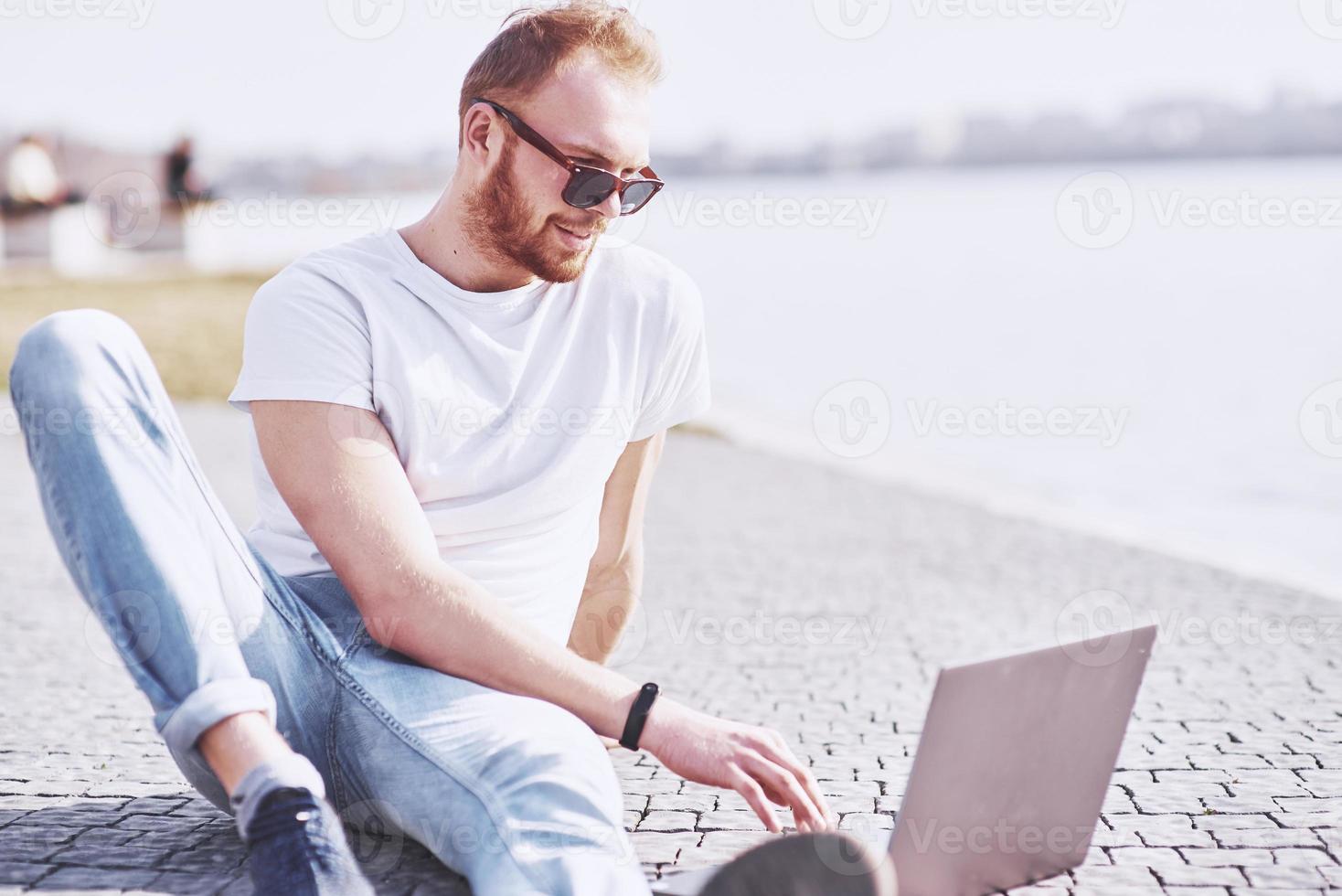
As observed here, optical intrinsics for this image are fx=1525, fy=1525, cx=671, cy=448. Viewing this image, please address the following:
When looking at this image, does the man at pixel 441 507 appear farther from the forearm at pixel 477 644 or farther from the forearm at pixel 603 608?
the forearm at pixel 603 608

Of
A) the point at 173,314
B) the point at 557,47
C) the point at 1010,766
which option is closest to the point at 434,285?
the point at 557,47

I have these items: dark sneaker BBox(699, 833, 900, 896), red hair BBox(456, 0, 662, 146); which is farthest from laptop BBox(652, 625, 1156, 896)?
red hair BBox(456, 0, 662, 146)

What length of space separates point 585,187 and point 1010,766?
1350 mm

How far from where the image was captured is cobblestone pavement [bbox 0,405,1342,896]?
9.98 feet

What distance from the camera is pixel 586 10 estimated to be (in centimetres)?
307

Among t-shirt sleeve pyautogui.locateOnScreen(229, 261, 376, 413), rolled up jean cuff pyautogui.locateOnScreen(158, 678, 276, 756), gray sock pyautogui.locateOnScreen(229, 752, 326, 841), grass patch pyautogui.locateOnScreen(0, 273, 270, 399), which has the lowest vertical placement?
grass patch pyautogui.locateOnScreen(0, 273, 270, 399)

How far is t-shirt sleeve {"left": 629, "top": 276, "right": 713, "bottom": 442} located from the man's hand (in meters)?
0.83

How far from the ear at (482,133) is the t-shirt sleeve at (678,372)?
468 mm

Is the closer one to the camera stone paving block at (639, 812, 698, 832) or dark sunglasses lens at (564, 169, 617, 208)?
dark sunglasses lens at (564, 169, 617, 208)

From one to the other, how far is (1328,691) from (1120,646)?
2401 millimetres

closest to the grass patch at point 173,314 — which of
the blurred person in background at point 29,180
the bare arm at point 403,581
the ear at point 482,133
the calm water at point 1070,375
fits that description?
the calm water at point 1070,375

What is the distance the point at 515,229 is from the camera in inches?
118

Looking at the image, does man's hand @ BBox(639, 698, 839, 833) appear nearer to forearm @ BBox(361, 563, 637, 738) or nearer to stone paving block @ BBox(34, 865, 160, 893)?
forearm @ BBox(361, 563, 637, 738)

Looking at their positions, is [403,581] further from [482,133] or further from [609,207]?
[482,133]
